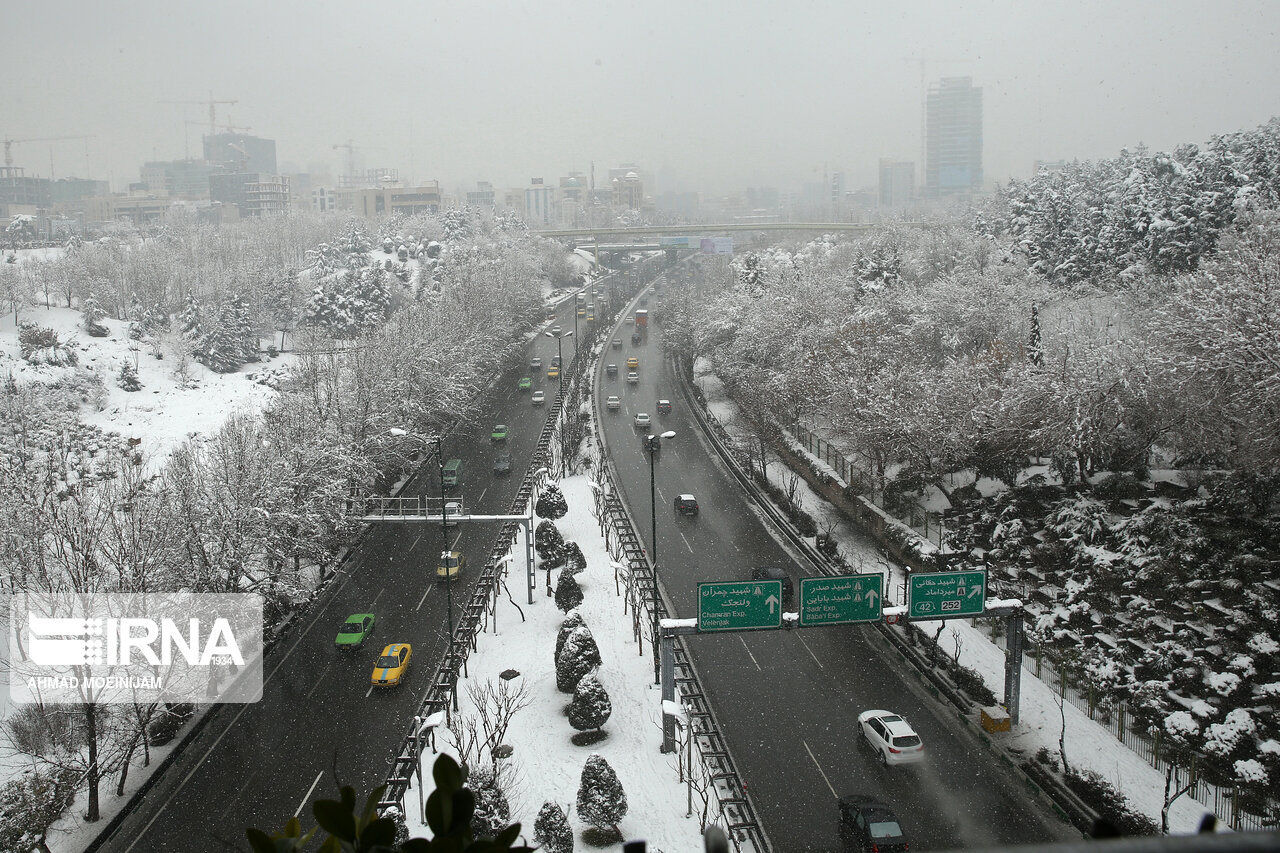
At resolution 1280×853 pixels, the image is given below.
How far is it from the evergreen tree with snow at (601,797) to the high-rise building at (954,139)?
6019 inches

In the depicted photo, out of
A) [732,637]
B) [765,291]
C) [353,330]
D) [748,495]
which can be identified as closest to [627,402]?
[765,291]

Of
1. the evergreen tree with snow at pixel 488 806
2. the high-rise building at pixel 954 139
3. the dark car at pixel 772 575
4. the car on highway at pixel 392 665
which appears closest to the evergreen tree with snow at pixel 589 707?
the evergreen tree with snow at pixel 488 806

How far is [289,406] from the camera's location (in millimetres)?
28078

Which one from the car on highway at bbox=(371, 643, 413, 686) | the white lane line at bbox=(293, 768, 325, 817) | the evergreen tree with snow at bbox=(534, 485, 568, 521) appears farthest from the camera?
the evergreen tree with snow at bbox=(534, 485, 568, 521)

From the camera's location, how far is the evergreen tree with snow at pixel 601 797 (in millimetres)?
13328

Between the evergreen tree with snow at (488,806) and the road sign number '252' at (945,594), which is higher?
the road sign number '252' at (945,594)

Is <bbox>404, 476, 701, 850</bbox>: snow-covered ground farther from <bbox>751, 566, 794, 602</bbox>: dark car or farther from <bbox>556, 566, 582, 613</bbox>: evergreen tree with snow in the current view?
<bbox>751, 566, 794, 602</bbox>: dark car

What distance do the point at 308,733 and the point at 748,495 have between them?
18914 mm

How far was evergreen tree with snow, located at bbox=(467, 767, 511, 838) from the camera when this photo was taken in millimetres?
12023

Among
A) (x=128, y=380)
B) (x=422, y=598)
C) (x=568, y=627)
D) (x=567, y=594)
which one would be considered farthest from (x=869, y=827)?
(x=128, y=380)

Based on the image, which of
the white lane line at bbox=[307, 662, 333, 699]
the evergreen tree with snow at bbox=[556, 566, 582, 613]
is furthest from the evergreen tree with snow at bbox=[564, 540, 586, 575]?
the white lane line at bbox=[307, 662, 333, 699]

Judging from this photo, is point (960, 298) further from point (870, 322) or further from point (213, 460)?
point (213, 460)

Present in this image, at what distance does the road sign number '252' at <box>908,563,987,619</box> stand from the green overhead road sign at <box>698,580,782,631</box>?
2.50 meters

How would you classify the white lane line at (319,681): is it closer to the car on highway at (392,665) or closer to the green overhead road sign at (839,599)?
the car on highway at (392,665)
